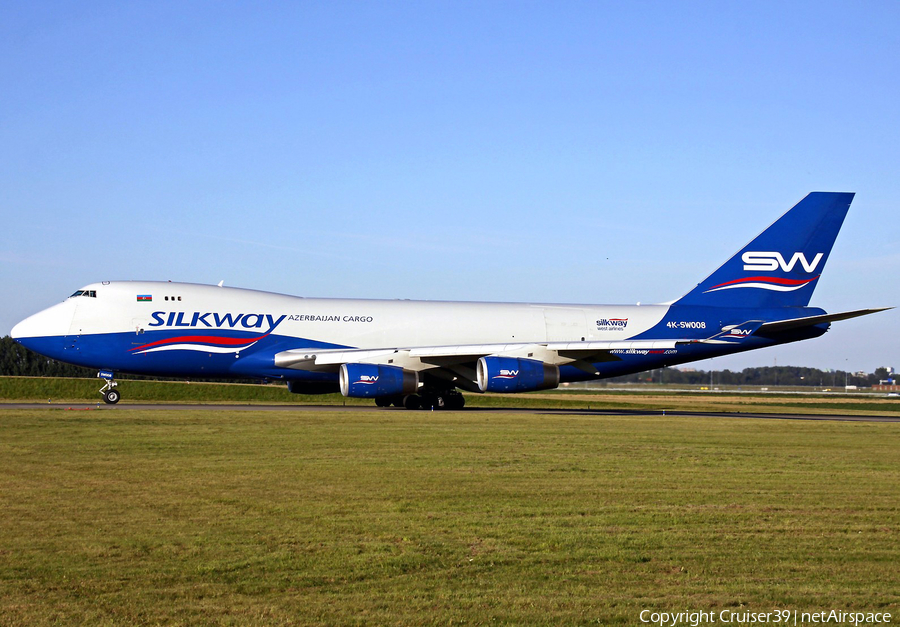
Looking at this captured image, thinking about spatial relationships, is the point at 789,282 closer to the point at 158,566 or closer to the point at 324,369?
the point at 324,369

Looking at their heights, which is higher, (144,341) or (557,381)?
(144,341)

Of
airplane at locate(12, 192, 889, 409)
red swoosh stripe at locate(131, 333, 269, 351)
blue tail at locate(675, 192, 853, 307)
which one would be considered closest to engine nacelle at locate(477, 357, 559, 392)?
airplane at locate(12, 192, 889, 409)

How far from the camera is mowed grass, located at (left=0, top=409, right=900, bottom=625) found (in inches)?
283

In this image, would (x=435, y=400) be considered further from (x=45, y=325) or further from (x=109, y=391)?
(x=45, y=325)

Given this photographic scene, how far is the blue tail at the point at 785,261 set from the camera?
3828cm

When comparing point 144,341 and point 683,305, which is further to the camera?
point 683,305

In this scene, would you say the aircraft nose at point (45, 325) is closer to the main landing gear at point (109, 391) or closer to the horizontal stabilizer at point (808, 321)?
the main landing gear at point (109, 391)

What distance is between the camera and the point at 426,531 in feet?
32.4

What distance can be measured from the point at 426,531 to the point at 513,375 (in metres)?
22.5

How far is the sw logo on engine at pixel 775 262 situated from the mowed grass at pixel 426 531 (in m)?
20.7

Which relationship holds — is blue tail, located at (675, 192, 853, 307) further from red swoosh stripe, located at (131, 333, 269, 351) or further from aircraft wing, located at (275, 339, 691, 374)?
red swoosh stripe, located at (131, 333, 269, 351)

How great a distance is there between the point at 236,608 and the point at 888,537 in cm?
724

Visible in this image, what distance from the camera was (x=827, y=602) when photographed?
7320 millimetres

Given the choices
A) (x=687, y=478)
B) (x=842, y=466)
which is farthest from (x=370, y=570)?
(x=842, y=466)
